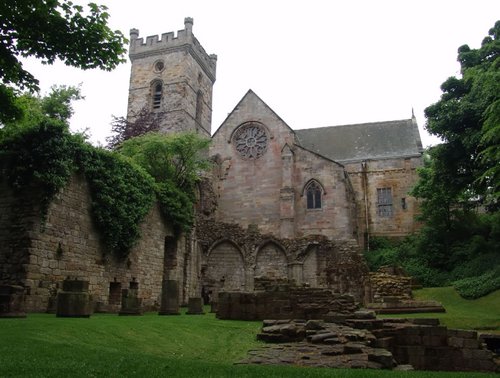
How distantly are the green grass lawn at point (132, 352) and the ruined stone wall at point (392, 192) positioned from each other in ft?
92.4

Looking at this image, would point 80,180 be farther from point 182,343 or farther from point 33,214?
point 182,343

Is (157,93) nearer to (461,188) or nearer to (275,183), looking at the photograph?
(275,183)

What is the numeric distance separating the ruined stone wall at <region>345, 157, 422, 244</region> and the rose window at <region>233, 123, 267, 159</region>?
8.96 meters

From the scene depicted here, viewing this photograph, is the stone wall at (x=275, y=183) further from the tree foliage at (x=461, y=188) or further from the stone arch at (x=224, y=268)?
the tree foliage at (x=461, y=188)

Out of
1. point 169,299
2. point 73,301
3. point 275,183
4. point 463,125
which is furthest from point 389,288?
point 73,301

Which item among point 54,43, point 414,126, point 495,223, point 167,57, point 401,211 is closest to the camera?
point 54,43

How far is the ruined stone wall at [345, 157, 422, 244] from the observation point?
37453mm

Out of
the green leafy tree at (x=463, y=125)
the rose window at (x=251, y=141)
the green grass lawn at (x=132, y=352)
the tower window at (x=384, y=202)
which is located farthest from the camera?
the tower window at (x=384, y=202)

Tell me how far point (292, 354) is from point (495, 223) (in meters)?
21.9

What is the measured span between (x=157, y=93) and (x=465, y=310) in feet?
121

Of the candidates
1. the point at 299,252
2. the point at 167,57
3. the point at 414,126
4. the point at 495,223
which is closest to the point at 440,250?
the point at 495,223

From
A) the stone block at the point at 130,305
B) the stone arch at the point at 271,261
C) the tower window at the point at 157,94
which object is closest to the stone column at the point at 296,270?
the stone arch at the point at 271,261

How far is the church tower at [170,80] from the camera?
4562 cm

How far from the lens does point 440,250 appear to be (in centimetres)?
2877
